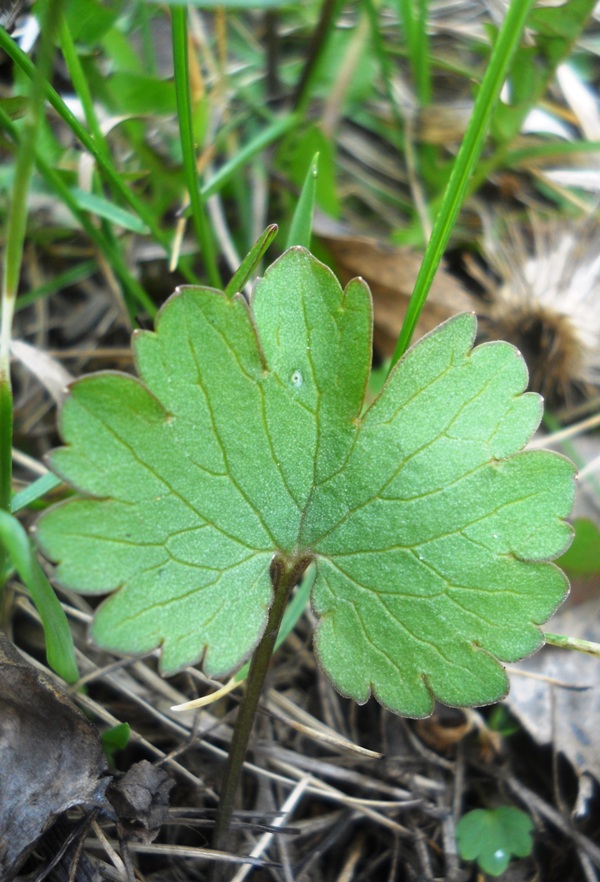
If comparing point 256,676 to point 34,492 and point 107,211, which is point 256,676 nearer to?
point 34,492

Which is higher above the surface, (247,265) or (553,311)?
(247,265)

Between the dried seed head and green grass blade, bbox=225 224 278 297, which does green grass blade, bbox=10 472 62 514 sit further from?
the dried seed head

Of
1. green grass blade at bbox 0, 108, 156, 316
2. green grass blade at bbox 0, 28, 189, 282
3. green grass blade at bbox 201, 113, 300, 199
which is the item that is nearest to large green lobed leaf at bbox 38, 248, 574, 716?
green grass blade at bbox 0, 28, 189, 282

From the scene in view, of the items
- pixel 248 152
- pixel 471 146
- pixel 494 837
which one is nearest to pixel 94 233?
pixel 248 152

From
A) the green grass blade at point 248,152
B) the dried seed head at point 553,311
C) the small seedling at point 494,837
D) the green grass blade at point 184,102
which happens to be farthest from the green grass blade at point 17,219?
the dried seed head at point 553,311

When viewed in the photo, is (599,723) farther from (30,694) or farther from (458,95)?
(458,95)

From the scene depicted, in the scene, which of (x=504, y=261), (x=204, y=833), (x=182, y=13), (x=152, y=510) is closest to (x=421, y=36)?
(x=504, y=261)
